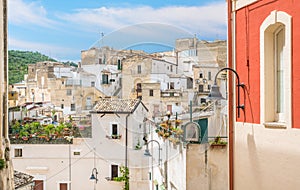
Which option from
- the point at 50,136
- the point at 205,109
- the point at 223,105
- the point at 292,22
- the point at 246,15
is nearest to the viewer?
the point at 292,22

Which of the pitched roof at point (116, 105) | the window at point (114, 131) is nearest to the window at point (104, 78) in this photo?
the pitched roof at point (116, 105)

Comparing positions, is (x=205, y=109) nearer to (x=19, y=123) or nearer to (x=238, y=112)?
(x=238, y=112)

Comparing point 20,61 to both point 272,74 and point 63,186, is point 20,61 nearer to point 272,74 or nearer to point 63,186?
point 63,186

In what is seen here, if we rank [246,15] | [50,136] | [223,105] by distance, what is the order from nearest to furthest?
[246,15] < [223,105] < [50,136]

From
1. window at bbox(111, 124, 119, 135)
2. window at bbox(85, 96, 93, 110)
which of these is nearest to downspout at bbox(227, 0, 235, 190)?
window at bbox(85, 96, 93, 110)

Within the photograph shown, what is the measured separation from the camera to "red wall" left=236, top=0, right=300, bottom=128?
309 centimetres

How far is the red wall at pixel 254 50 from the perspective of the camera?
3090mm

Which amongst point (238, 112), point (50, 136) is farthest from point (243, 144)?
point (50, 136)

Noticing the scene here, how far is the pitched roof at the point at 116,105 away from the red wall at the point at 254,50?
1675 mm

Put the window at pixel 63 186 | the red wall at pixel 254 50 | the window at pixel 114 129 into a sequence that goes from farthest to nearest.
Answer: the window at pixel 63 186 < the window at pixel 114 129 < the red wall at pixel 254 50

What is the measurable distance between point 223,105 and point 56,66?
12.6ft

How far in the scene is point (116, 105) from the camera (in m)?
5.35

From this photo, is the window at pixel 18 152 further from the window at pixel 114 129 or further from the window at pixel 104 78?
the window at pixel 104 78

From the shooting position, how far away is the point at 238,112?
4.03 meters
